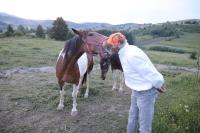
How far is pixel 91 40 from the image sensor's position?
7.29 m

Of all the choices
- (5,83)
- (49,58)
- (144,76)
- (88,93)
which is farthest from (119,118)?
(49,58)

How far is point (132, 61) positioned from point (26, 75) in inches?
367

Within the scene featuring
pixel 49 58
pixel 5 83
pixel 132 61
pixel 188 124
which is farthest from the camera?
pixel 49 58

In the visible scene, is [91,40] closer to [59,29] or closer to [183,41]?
[59,29]

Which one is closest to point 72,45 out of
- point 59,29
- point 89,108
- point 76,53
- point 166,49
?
point 76,53

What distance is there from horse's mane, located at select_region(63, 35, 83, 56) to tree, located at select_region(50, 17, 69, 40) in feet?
116

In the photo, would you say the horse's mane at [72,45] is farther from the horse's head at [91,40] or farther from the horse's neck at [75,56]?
the horse's head at [91,40]

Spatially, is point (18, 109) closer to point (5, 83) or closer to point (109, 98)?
point (109, 98)

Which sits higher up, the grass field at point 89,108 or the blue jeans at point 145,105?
the blue jeans at point 145,105

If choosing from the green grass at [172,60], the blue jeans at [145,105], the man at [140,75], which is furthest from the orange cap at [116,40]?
the green grass at [172,60]

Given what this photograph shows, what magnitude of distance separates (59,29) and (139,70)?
38.5 meters

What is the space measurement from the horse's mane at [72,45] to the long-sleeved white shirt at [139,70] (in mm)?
2425

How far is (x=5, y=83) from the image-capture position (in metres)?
11.9

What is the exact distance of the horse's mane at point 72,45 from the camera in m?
7.60
